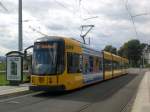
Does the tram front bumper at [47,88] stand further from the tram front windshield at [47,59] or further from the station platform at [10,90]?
the station platform at [10,90]

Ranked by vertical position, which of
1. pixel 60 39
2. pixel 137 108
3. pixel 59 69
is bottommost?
pixel 137 108

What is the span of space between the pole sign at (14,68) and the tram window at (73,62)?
17.0ft

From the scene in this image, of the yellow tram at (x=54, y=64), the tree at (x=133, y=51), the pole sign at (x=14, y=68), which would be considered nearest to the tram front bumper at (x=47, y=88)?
the yellow tram at (x=54, y=64)

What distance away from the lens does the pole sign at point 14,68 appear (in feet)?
99.3

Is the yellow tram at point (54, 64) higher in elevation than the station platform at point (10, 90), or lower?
higher

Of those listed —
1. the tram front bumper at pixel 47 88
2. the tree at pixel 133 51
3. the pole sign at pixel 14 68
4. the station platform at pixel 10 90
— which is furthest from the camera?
the tree at pixel 133 51

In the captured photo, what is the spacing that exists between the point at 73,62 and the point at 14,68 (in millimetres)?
6552

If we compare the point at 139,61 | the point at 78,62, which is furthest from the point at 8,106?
the point at 139,61

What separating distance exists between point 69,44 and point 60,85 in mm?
2885

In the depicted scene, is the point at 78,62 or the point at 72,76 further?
the point at 78,62

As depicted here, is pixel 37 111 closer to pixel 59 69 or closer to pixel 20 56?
pixel 59 69

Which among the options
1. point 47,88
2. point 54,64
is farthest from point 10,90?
point 54,64

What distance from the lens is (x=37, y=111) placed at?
15680 millimetres

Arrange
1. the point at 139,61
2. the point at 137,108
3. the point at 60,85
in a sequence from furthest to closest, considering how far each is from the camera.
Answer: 1. the point at 139,61
2. the point at 60,85
3. the point at 137,108
